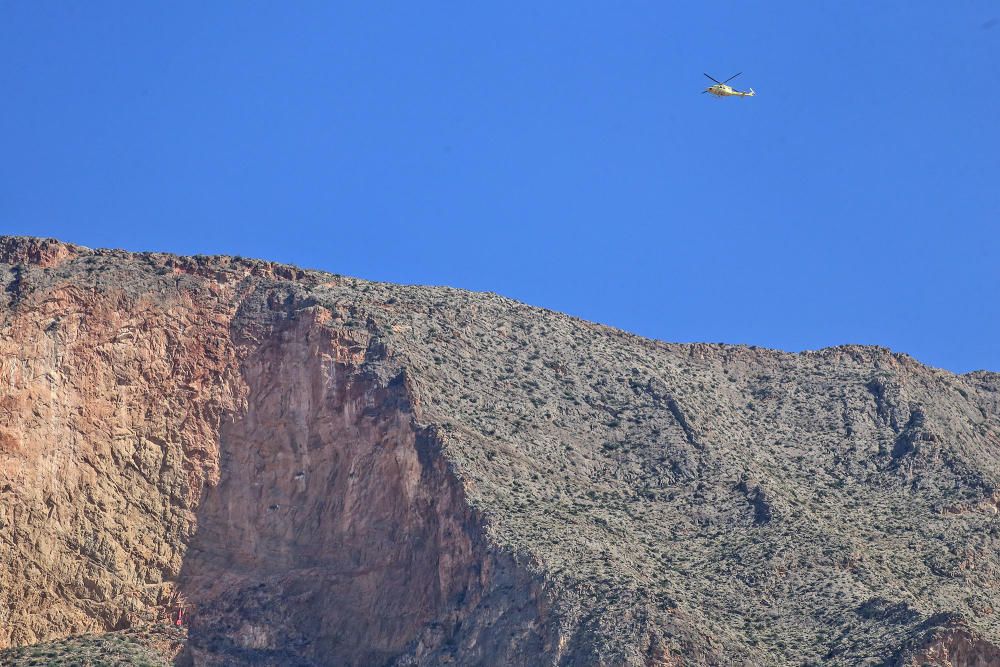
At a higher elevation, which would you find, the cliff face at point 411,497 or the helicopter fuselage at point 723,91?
the helicopter fuselage at point 723,91

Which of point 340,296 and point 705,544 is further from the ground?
point 340,296

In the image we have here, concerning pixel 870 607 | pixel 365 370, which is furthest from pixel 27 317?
pixel 870 607

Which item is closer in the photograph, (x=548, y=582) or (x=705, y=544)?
(x=548, y=582)

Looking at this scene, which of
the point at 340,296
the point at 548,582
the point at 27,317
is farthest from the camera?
the point at 340,296

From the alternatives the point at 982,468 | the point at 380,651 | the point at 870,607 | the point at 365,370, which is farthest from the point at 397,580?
the point at 982,468

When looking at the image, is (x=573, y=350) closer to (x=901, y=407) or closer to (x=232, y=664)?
(x=901, y=407)

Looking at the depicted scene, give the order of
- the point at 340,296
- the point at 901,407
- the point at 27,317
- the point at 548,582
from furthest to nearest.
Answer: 1. the point at 901,407
2. the point at 340,296
3. the point at 27,317
4. the point at 548,582

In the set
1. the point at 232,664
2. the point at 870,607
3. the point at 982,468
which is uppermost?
the point at 982,468
